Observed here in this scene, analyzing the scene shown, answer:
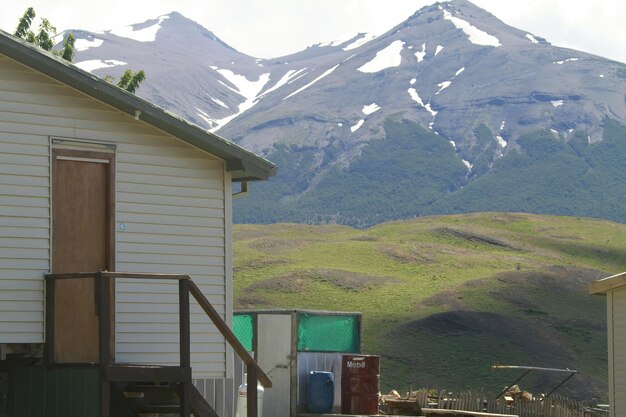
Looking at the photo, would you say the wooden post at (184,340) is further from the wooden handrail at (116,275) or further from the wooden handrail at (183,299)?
the wooden handrail at (116,275)

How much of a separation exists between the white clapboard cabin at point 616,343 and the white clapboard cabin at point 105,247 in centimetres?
1321

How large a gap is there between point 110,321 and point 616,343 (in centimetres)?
1593

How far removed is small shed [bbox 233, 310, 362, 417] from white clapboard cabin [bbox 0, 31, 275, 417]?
27.8ft

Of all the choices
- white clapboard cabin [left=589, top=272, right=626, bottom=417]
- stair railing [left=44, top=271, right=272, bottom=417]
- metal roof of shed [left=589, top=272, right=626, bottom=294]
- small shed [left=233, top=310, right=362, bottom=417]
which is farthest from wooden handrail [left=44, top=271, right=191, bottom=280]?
white clapboard cabin [left=589, top=272, right=626, bottom=417]

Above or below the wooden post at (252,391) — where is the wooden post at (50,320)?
above

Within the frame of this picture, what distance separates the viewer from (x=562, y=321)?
78062 millimetres

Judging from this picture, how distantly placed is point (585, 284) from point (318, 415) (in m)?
61.8

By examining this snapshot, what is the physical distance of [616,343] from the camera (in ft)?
102

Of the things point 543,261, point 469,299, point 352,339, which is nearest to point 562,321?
point 469,299

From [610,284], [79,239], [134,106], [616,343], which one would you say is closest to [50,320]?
[79,239]

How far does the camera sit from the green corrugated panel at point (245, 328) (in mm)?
28844

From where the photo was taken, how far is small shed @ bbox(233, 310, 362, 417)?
28531 millimetres

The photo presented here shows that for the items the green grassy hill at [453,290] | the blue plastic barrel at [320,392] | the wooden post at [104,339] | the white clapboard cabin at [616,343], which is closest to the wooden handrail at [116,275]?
the wooden post at [104,339]

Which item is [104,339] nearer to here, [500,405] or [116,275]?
[116,275]
